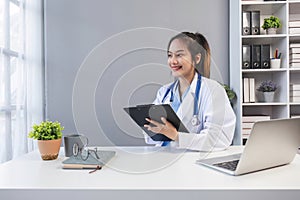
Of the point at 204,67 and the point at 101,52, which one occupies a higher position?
the point at 101,52

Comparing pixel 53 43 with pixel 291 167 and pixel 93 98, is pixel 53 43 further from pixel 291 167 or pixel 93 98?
pixel 291 167

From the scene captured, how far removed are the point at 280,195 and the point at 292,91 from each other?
192 centimetres

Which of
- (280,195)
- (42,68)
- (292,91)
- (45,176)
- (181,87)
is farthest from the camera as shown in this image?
(42,68)

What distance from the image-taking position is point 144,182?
841 mm

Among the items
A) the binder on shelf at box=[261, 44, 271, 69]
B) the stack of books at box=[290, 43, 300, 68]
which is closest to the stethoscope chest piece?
the binder on shelf at box=[261, 44, 271, 69]

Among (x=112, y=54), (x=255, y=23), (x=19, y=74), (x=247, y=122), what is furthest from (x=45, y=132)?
(x=255, y=23)

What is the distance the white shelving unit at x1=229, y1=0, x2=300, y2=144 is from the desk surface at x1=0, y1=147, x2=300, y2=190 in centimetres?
140

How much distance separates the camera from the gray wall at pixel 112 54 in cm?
274

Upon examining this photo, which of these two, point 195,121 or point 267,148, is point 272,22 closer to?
point 195,121

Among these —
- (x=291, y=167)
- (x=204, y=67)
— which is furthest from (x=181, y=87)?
(x=291, y=167)

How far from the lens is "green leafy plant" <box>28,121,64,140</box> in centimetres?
117

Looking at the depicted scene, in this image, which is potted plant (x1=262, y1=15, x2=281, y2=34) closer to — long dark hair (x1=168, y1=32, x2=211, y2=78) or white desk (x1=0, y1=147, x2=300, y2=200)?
long dark hair (x1=168, y1=32, x2=211, y2=78)

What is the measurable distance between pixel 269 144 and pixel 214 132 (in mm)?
494

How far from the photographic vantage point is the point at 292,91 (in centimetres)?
244
